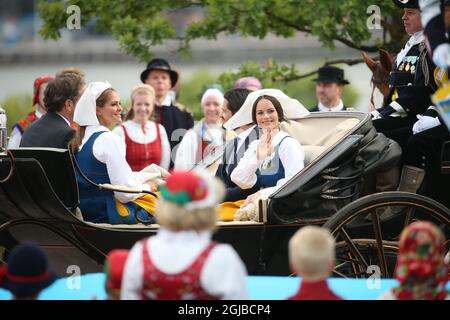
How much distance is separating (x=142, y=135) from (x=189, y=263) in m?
4.38

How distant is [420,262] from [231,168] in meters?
3.04

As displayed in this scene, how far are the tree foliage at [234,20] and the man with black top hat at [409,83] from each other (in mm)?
2354

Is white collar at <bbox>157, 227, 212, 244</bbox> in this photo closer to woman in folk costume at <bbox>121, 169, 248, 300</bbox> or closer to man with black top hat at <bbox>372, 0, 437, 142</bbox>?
woman in folk costume at <bbox>121, 169, 248, 300</bbox>

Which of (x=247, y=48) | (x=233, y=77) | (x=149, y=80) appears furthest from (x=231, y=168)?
(x=247, y=48)

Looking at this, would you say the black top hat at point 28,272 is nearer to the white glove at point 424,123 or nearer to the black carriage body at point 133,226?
the black carriage body at point 133,226

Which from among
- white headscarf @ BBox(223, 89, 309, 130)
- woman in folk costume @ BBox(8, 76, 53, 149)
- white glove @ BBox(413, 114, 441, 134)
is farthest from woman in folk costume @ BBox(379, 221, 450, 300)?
woman in folk costume @ BBox(8, 76, 53, 149)

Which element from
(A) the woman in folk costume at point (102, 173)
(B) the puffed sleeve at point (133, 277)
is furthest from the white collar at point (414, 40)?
(B) the puffed sleeve at point (133, 277)

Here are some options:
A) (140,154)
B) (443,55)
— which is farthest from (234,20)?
(443,55)

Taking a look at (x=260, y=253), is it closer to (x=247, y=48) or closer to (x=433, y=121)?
(x=433, y=121)

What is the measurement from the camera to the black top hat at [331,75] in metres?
9.35

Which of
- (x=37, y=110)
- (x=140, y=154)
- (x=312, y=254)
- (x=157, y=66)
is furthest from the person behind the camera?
(x=157, y=66)

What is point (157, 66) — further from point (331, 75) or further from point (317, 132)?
point (317, 132)

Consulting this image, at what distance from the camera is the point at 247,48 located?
52156mm

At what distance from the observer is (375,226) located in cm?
614
